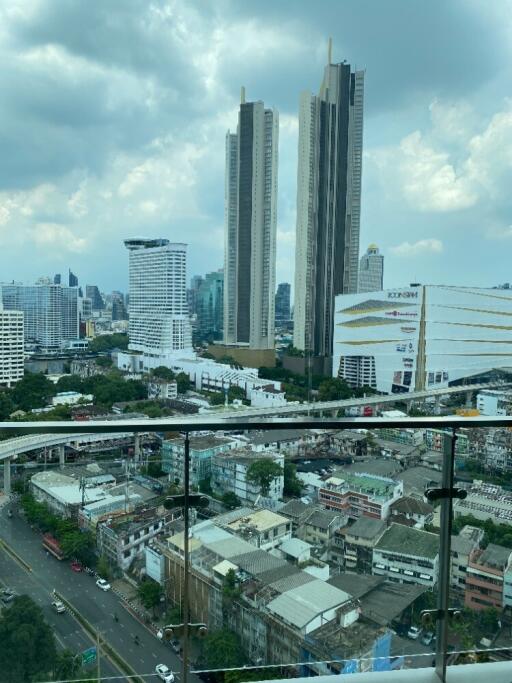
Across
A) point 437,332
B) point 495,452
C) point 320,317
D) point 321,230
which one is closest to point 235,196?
point 321,230

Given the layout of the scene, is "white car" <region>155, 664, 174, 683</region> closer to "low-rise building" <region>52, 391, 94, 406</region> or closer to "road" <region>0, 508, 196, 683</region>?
"road" <region>0, 508, 196, 683</region>

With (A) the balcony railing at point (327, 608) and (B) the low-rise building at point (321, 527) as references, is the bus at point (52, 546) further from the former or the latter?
(B) the low-rise building at point (321, 527)

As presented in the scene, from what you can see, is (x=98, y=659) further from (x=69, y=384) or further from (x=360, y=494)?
(x=69, y=384)

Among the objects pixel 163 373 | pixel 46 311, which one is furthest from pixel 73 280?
pixel 163 373

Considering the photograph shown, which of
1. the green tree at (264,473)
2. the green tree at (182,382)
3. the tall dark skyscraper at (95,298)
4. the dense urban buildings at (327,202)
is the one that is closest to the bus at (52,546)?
the green tree at (264,473)

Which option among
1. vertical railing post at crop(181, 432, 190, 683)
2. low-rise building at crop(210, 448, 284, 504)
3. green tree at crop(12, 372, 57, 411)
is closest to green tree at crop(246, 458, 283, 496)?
low-rise building at crop(210, 448, 284, 504)
